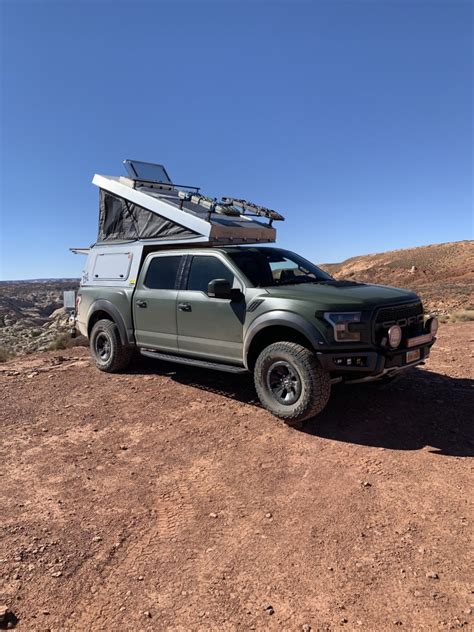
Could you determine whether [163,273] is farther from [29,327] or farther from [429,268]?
[429,268]

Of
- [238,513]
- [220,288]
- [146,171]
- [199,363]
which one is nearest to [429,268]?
[146,171]

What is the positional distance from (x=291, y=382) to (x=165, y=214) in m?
3.19

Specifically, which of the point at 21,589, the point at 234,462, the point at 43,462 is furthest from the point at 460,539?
the point at 43,462

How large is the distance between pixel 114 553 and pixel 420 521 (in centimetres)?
212

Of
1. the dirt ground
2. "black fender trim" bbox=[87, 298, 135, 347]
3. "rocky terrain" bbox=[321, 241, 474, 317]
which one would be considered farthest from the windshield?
"rocky terrain" bbox=[321, 241, 474, 317]

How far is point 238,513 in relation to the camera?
11.8 feet

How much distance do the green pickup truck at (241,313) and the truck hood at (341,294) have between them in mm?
12

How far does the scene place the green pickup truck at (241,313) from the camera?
4805mm

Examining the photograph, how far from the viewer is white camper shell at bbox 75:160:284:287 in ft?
21.5

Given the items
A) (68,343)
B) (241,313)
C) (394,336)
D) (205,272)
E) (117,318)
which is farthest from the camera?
(68,343)

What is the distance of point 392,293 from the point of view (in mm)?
5336

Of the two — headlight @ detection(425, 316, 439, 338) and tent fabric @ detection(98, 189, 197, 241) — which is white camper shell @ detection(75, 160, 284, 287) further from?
headlight @ detection(425, 316, 439, 338)

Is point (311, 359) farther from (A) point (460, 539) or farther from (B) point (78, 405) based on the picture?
(B) point (78, 405)

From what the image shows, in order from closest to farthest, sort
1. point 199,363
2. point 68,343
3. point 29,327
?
point 199,363
point 68,343
point 29,327
